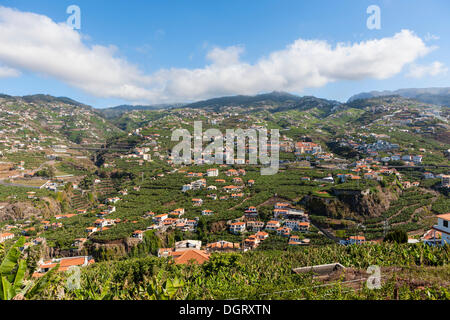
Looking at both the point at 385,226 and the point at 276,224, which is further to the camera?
the point at 276,224

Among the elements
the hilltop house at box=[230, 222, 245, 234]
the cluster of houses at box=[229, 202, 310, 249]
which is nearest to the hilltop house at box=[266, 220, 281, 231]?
the cluster of houses at box=[229, 202, 310, 249]

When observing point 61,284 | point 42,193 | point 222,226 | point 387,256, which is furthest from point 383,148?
point 42,193

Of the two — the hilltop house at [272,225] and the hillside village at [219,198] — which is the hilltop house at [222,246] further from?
the hilltop house at [272,225]

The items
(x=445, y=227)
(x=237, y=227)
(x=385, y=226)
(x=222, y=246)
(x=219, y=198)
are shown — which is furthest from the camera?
(x=219, y=198)

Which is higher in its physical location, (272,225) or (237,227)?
(272,225)

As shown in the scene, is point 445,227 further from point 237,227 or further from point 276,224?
point 237,227

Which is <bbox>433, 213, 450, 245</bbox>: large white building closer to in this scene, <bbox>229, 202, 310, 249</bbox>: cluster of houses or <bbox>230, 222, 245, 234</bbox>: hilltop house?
<bbox>229, 202, 310, 249</bbox>: cluster of houses

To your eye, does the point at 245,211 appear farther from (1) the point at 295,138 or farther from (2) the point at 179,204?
(1) the point at 295,138

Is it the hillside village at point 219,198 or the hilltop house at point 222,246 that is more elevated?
the hillside village at point 219,198

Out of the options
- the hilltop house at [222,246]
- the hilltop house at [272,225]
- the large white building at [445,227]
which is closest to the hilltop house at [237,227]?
the hilltop house at [272,225]

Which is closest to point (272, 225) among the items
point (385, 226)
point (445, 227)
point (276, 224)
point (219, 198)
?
point (276, 224)

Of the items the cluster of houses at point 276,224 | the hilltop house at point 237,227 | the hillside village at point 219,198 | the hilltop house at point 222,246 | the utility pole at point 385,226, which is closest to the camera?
the hilltop house at point 222,246
